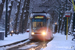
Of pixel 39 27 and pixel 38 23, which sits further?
pixel 38 23

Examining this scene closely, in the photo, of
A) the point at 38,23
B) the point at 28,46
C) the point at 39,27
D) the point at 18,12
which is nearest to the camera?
the point at 28,46

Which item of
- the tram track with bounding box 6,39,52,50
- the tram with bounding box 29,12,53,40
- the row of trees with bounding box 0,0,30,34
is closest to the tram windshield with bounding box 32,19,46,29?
the tram with bounding box 29,12,53,40

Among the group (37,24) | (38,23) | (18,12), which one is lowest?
(37,24)

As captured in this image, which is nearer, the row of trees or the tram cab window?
the tram cab window

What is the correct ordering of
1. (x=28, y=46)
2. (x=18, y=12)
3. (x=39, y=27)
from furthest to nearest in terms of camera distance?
(x=18, y=12) → (x=39, y=27) → (x=28, y=46)

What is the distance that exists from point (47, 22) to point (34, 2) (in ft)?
53.7

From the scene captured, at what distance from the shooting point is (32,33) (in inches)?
879

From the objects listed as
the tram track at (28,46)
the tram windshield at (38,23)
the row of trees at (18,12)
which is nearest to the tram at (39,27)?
the tram windshield at (38,23)

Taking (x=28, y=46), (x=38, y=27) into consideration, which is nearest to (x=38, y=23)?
(x=38, y=27)

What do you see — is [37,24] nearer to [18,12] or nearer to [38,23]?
[38,23]

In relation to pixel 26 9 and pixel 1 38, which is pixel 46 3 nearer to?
pixel 26 9

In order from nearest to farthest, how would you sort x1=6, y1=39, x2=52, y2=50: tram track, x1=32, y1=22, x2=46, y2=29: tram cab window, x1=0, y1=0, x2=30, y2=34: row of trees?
1. x1=6, y1=39, x2=52, y2=50: tram track
2. x1=32, y1=22, x2=46, y2=29: tram cab window
3. x1=0, y1=0, x2=30, y2=34: row of trees

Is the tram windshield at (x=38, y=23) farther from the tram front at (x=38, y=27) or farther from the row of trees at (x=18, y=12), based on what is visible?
the row of trees at (x=18, y=12)

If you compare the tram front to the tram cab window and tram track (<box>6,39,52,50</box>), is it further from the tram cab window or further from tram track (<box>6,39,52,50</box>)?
tram track (<box>6,39,52,50</box>)
